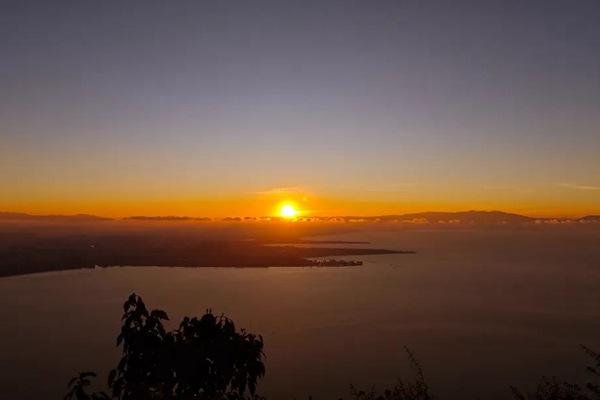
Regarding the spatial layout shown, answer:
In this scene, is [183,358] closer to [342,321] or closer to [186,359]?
[186,359]

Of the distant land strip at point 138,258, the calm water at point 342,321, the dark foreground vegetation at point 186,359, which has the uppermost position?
the dark foreground vegetation at point 186,359

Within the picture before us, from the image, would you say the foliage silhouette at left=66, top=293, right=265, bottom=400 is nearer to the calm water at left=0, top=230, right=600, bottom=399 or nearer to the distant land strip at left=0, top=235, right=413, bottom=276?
the calm water at left=0, top=230, right=600, bottom=399

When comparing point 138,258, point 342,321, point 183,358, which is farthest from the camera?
point 138,258

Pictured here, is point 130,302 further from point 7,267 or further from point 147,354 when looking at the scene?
point 7,267

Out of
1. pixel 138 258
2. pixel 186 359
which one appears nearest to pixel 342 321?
pixel 186 359

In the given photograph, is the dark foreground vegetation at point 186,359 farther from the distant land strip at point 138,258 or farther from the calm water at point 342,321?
the distant land strip at point 138,258

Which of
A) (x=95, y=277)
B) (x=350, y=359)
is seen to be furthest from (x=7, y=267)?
(x=350, y=359)

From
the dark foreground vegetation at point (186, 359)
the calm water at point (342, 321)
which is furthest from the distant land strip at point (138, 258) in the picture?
the dark foreground vegetation at point (186, 359)

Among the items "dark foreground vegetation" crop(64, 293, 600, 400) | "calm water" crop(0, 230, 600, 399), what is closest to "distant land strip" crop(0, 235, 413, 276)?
"calm water" crop(0, 230, 600, 399)
